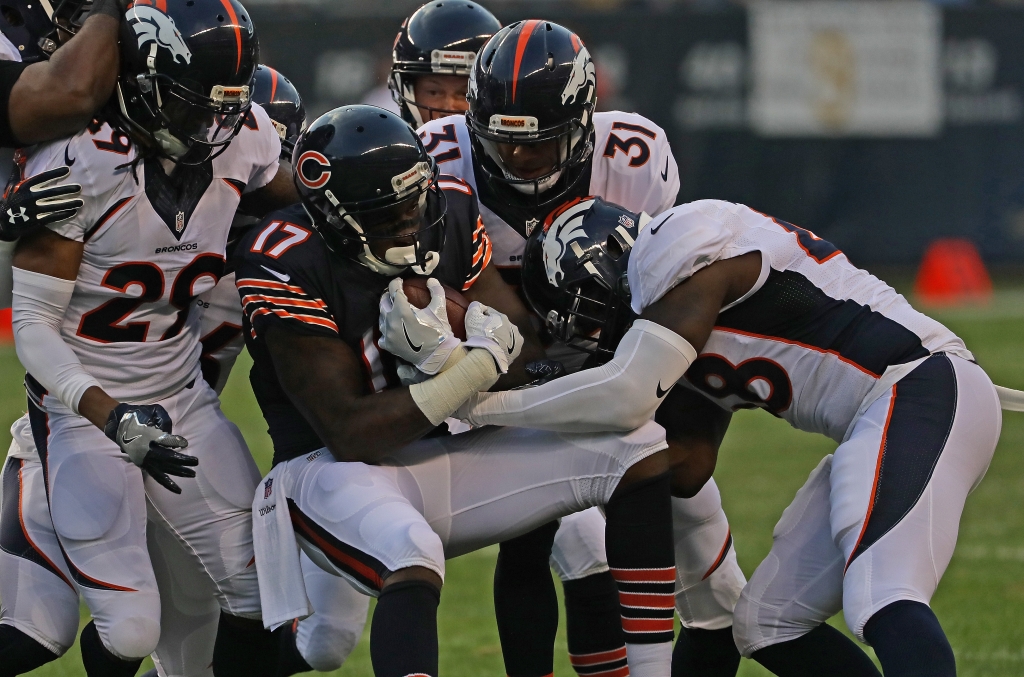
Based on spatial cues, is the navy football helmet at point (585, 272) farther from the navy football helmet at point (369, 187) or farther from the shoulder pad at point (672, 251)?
the navy football helmet at point (369, 187)

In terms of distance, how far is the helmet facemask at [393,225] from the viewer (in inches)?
134

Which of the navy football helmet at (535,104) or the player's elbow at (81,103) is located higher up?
the player's elbow at (81,103)

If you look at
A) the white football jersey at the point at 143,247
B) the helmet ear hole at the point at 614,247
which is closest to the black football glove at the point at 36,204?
the white football jersey at the point at 143,247

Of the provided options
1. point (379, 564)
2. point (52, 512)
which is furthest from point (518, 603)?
point (52, 512)

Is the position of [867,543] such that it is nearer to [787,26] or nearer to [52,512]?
[52,512]

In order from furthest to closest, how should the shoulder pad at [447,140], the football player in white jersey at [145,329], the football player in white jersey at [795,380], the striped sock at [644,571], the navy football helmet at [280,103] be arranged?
the navy football helmet at [280,103], the shoulder pad at [447,140], the football player in white jersey at [145,329], the striped sock at [644,571], the football player in white jersey at [795,380]

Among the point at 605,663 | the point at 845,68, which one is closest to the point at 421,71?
the point at 605,663

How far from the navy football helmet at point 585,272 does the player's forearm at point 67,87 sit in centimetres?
117

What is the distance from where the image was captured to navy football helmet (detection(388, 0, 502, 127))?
4766 millimetres

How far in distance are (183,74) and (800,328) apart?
1681 mm

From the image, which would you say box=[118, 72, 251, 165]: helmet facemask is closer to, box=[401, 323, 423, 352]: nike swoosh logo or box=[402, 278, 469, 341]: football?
box=[402, 278, 469, 341]: football

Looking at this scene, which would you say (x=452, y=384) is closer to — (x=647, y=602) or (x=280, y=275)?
(x=280, y=275)

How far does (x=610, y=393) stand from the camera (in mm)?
3299

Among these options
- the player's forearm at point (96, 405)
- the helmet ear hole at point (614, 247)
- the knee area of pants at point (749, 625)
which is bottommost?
the knee area of pants at point (749, 625)
